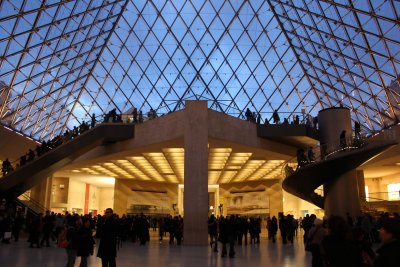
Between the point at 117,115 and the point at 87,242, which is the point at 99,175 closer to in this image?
the point at 117,115

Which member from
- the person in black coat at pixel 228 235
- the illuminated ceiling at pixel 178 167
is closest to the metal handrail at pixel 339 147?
the illuminated ceiling at pixel 178 167

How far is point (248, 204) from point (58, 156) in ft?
76.2

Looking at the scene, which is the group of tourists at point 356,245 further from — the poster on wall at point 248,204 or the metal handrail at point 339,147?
the poster on wall at point 248,204

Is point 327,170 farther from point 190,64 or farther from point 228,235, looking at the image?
point 190,64

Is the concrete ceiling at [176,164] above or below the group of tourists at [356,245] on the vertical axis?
above

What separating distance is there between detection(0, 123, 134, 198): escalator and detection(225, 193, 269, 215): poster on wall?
809 inches

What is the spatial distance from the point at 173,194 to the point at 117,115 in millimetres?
20170

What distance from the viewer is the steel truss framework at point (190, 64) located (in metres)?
32.9

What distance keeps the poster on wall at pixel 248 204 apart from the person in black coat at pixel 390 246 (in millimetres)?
38883

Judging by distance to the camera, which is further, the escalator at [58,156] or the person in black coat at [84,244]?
the escalator at [58,156]

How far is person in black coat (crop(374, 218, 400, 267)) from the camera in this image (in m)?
3.04

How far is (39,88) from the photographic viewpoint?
117ft

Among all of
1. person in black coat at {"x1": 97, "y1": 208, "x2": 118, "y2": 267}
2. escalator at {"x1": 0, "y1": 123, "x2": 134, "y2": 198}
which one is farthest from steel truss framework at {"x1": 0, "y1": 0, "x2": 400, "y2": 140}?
person in black coat at {"x1": 97, "y1": 208, "x2": 118, "y2": 267}

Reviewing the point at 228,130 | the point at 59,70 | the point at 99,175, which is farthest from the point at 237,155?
the point at 59,70
